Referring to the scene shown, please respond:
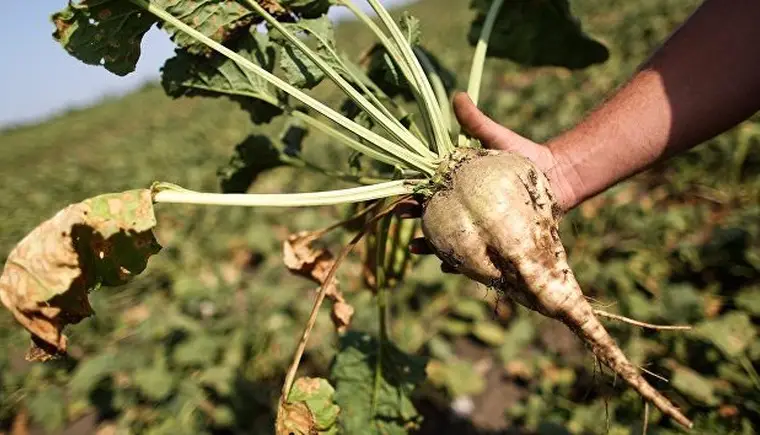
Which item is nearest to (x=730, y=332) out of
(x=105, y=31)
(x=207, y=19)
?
Result: (x=207, y=19)

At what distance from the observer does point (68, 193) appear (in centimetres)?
924

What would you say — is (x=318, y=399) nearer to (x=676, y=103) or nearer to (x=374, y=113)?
(x=374, y=113)

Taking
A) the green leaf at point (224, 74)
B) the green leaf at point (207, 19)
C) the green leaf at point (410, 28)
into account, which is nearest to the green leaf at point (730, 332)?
the green leaf at point (410, 28)

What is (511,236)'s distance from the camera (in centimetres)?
153

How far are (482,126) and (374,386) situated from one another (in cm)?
103

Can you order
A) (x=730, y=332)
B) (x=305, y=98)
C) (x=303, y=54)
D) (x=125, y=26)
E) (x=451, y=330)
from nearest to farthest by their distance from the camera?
(x=305, y=98)
(x=125, y=26)
(x=303, y=54)
(x=730, y=332)
(x=451, y=330)

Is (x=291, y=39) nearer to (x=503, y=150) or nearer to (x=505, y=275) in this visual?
(x=503, y=150)

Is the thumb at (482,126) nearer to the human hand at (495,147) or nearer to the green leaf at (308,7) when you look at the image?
the human hand at (495,147)

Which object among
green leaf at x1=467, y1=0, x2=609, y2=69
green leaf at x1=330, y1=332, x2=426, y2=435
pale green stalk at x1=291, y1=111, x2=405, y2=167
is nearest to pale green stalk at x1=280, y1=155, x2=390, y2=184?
pale green stalk at x1=291, y1=111, x2=405, y2=167

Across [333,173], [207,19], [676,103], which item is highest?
[207,19]

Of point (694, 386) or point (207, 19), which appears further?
point (694, 386)

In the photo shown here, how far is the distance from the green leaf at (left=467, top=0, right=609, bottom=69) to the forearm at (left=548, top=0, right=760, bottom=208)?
70 centimetres

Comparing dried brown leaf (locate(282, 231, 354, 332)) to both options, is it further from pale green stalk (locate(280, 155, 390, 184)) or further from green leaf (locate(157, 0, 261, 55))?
green leaf (locate(157, 0, 261, 55))

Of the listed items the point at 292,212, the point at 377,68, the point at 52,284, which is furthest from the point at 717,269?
the point at 292,212
